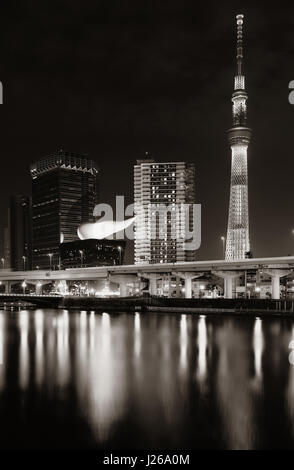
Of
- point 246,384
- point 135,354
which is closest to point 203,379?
point 246,384

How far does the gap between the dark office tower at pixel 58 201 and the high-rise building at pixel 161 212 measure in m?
27.0

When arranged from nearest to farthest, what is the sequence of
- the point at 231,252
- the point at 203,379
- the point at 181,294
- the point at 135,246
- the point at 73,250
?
the point at 203,379 → the point at 181,294 → the point at 231,252 → the point at 73,250 → the point at 135,246

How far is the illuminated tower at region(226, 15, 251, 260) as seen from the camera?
111 m

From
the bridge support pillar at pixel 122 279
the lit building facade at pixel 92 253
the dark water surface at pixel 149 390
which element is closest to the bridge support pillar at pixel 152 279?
the bridge support pillar at pixel 122 279

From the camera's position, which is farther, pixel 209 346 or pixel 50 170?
pixel 50 170

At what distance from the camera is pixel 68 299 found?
69188 millimetres

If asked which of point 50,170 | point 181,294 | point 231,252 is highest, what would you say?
point 50,170

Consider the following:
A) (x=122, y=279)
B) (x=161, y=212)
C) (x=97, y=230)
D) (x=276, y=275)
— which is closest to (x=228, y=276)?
(x=276, y=275)

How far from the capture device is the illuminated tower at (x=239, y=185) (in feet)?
364

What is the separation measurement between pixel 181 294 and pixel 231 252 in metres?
25.2

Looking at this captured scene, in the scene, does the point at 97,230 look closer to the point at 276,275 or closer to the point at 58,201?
the point at 58,201

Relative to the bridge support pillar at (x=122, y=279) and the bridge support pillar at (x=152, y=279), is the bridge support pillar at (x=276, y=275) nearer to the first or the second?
the bridge support pillar at (x=152, y=279)

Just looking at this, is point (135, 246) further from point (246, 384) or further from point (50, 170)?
point (246, 384)

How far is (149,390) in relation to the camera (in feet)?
61.9
